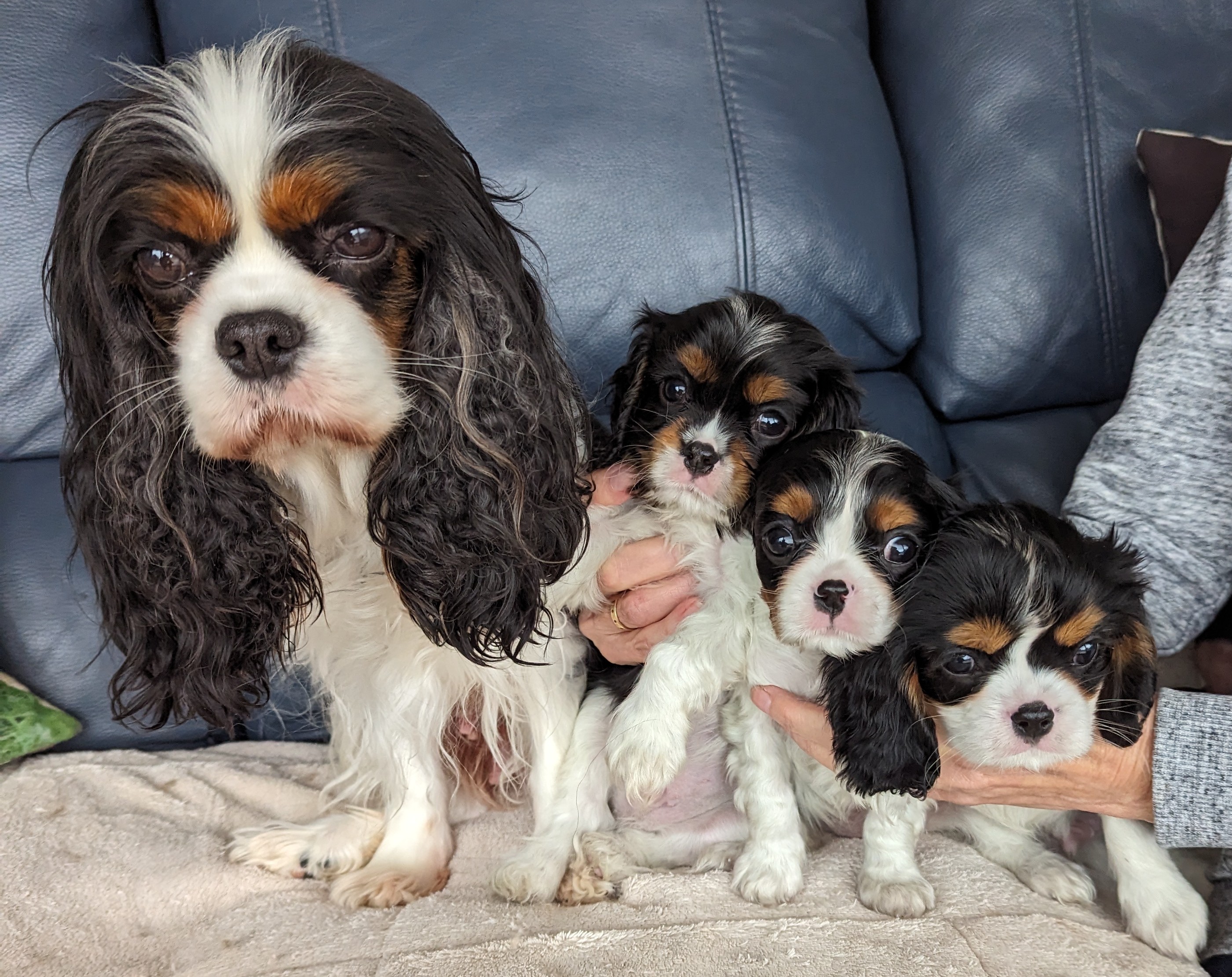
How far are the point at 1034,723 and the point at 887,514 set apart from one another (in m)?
0.32

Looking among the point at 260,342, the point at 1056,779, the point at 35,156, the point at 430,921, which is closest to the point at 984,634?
the point at 1056,779

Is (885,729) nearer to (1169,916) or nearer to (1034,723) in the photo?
(1034,723)

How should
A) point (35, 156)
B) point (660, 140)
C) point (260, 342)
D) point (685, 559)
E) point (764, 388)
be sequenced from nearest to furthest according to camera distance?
point (260, 342) < point (764, 388) < point (685, 559) < point (35, 156) < point (660, 140)

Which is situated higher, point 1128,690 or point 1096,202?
point 1096,202

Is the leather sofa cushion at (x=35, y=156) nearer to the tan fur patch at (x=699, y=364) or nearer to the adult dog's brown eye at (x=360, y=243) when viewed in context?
the adult dog's brown eye at (x=360, y=243)

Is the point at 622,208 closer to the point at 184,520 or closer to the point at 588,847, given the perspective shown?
the point at 184,520

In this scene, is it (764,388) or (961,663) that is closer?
(961,663)

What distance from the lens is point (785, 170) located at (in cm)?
189

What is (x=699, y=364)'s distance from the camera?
4.80 feet

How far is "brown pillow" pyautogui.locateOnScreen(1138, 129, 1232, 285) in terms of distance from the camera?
1.75m

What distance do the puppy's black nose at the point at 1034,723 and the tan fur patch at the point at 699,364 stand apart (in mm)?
668

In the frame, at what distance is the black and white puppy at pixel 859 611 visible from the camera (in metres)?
1.20

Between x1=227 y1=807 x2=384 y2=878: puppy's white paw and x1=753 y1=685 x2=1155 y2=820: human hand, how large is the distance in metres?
0.78

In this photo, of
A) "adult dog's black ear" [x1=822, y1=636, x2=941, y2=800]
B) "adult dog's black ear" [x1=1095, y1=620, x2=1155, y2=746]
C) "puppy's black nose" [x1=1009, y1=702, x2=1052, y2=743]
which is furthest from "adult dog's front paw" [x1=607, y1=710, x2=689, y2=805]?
"adult dog's black ear" [x1=1095, y1=620, x2=1155, y2=746]
